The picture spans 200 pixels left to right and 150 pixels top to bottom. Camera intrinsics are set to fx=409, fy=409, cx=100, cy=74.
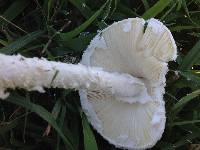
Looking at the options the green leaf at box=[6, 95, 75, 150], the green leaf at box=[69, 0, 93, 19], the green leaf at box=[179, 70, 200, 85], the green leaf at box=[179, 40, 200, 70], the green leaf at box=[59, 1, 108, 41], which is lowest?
the green leaf at box=[6, 95, 75, 150]

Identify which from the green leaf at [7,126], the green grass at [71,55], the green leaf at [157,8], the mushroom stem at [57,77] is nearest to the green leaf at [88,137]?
the green grass at [71,55]

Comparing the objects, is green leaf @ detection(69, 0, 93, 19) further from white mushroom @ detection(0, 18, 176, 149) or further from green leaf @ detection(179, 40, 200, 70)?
green leaf @ detection(179, 40, 200, 70)

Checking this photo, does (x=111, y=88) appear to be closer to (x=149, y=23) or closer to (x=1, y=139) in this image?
(x=149, y=23)

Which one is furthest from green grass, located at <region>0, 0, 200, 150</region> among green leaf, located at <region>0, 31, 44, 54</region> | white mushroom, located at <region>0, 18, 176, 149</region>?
white mushroom, located at <region>0, 18, 176, 149</region>

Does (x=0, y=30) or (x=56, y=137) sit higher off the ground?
(x=0, y=30)

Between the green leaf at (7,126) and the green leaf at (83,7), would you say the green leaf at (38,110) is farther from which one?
the green leaf at (83,7)

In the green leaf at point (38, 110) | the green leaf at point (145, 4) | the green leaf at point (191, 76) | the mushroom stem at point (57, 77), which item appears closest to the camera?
the mushroom stem at point (57, 77)

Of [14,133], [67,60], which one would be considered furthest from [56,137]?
[67,60]
